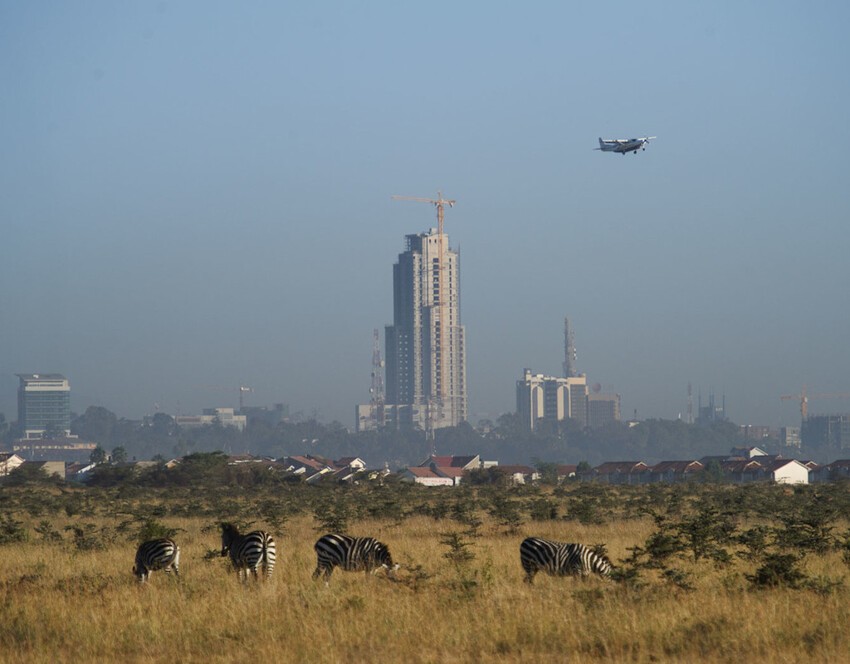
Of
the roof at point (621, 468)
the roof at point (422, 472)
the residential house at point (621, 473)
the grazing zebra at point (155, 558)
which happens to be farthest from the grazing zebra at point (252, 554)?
the roof at point (422, 472)

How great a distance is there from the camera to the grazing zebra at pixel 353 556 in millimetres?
21922

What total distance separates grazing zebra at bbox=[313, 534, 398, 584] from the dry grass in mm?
228

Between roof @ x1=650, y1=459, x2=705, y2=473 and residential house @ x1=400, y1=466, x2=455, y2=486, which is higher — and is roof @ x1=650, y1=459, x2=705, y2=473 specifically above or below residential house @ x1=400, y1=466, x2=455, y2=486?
above

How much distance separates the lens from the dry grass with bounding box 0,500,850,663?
15508 mm

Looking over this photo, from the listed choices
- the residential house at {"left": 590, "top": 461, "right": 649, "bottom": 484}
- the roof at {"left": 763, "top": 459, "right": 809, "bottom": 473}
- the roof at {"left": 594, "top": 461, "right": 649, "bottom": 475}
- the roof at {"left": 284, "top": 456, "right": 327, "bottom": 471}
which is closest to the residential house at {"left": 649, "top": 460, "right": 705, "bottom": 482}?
the residential house at {"left": 590, "top": 461, "right": 649, "bottom": 484}

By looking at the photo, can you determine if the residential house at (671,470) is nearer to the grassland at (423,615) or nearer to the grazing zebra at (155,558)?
the grassland at (423,615)

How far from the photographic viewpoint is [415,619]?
1755 cm

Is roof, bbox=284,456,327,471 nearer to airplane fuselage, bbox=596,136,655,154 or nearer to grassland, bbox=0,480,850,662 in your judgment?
airplane fuselage, bbox=596,136,655,154

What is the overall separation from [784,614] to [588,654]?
3345mm

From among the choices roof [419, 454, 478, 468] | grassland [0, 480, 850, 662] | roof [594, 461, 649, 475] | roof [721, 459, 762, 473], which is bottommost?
roof [419, 454, 478, 468]

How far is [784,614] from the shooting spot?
17.1m

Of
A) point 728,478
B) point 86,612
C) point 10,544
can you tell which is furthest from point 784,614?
point 728,478

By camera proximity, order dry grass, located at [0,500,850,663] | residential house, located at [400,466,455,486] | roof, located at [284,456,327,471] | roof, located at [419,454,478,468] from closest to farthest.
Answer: dry grass, located at [0,500,850,663] → residential house, located at [400,466,455,486] → roof, located at [284,456,327,471] → roof, located at [419,454,478,468]

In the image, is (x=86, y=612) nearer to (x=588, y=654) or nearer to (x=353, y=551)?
(x=353, y=551)
